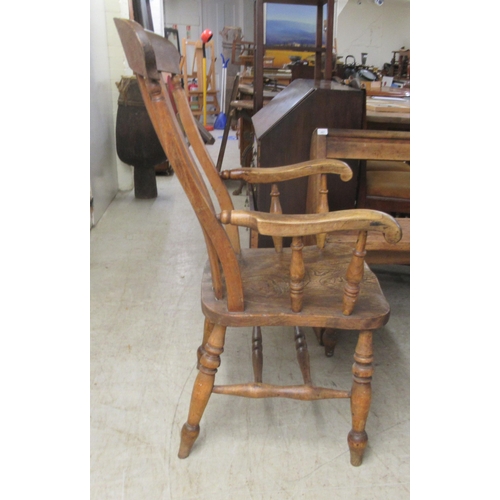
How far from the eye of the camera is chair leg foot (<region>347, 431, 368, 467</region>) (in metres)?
1.35

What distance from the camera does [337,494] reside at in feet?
4.22

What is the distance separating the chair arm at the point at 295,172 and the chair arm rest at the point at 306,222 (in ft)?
1.29

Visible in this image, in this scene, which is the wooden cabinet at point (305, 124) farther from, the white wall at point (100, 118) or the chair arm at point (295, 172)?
the white wall at point (100, 118)

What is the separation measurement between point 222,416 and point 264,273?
485mm

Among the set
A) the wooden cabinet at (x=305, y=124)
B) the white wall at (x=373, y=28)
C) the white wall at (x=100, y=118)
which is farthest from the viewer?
the white wall at (x=373, y=28)

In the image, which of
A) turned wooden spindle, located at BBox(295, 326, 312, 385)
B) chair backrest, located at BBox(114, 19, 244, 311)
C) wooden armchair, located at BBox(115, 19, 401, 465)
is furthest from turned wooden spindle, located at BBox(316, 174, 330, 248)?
chair backrest, located at BBox(114, 19, 244, 311)

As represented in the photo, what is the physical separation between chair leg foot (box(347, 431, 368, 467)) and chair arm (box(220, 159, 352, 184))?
73cm

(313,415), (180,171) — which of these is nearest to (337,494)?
(313,415)

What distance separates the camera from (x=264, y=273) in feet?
4.78

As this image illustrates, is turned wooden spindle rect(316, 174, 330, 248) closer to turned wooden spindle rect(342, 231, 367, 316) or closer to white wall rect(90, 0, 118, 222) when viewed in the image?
Result: turned wooden spindle rect(342, 231, 367, 316)

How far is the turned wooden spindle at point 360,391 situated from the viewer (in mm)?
1300

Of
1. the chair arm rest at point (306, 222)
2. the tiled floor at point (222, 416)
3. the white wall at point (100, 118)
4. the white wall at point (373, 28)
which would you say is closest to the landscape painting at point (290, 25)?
the white wall at point (100, 118)

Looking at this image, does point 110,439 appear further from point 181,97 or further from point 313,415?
point 181,97
